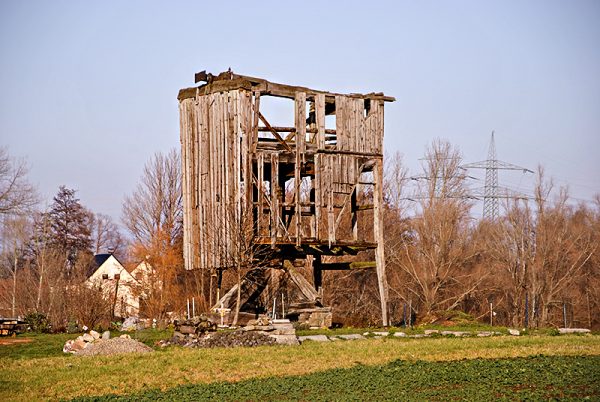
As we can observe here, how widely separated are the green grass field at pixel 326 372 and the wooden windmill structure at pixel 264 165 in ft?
24.1

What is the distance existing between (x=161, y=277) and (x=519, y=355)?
104 ft

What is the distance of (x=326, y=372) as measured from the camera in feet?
52.1

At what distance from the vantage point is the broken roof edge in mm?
27641

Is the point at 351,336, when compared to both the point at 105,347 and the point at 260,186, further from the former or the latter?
the point at 105,347

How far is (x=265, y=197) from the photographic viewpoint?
27.7 m

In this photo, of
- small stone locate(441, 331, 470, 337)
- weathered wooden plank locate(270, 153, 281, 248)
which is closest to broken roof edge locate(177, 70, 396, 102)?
weathered wooden plank locate(270, 153, 281, 248)

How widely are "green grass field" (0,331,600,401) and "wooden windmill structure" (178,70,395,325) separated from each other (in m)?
7.34

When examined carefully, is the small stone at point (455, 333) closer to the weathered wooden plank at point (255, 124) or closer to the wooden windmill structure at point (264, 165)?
the wooden windmill structure at point (264, 165)

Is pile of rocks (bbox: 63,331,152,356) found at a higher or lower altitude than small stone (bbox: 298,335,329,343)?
higher

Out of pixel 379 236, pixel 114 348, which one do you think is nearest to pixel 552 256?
pixel 379 236

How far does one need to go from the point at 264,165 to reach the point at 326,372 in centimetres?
1440

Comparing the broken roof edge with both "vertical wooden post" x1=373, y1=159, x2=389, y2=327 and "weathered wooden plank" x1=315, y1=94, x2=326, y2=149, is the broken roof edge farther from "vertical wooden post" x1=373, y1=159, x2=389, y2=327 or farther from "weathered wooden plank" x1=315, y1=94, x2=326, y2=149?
"vertical wooden post" x1=373, y1=159, x2=389, y2=327

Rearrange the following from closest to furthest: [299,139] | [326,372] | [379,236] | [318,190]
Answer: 1. [326,372]
2. [299,139]
3. [318,190]
4. [379,236]

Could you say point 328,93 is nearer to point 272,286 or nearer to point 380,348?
point 272,286
